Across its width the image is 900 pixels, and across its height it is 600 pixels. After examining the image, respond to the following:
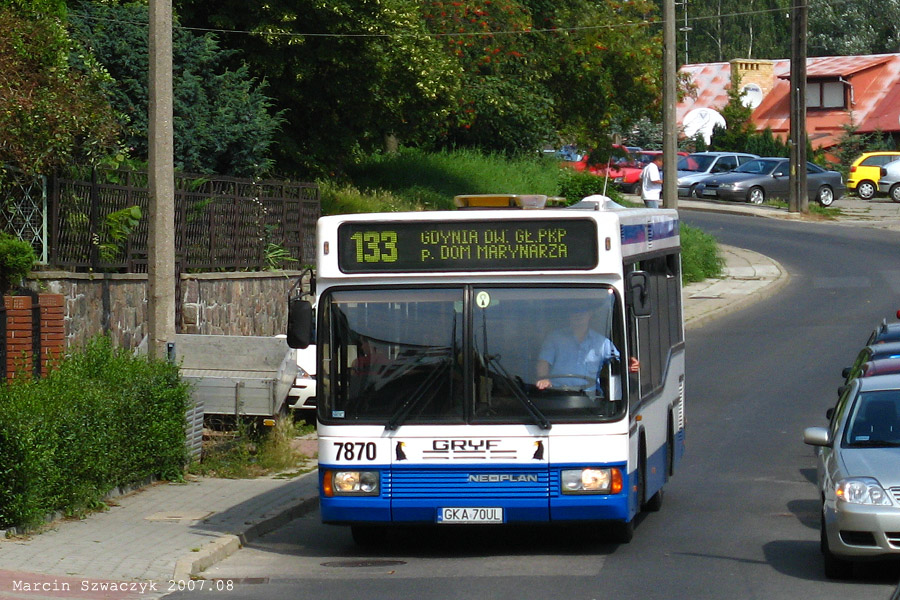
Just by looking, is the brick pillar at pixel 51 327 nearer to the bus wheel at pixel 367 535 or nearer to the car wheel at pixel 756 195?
the bus wheel at pixel 367 535

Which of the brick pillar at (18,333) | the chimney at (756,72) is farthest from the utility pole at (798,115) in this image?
the brick pillar at (18,333)

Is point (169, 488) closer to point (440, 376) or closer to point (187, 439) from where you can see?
point (187, 439)

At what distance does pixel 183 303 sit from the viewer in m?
18.7

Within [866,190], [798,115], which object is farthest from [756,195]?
[866,190]

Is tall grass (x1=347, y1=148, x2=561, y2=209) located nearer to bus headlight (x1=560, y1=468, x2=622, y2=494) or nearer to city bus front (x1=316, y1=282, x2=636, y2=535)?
city bus front (x1=316, y1=282, x2=636, y2=535)

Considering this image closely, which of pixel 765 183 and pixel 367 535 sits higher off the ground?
pixel 765 183

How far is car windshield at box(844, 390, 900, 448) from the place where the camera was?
978 cm

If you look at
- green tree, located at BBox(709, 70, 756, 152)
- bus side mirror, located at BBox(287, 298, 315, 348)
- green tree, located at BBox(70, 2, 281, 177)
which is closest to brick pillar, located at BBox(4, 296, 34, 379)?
bus side mirror, located at BBox(287, 298, 315, 348)

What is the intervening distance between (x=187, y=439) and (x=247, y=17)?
14661mm

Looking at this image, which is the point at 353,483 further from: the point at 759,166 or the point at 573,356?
the point at 759,166

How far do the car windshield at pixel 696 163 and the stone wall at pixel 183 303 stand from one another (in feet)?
100

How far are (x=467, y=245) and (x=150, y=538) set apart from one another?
346 cm

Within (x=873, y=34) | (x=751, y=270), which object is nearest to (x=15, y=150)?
(x=751, y=270)

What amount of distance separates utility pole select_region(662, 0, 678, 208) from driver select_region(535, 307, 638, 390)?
18.5m
